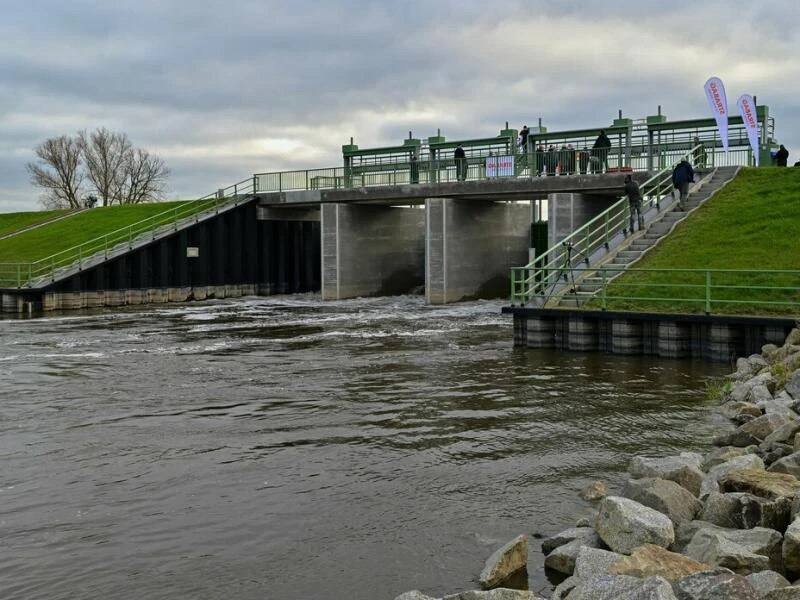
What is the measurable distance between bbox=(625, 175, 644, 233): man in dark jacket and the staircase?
0.35 meters

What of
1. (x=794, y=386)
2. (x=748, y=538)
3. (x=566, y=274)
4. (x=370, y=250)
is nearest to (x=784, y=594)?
(x=748, y=538)

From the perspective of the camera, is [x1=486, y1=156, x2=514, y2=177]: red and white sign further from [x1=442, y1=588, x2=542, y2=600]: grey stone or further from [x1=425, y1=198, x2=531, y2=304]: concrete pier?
[x1=442, y1=588, x2=542, y2=600]: grey stone

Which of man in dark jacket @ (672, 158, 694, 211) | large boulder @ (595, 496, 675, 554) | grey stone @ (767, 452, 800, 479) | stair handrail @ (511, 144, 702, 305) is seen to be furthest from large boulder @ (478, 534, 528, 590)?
man in dark jacket @ (672, 158, 694, 211)

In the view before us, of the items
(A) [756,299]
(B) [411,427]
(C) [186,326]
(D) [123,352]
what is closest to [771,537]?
(B) [411,427]

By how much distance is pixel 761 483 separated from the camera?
7.89 meters

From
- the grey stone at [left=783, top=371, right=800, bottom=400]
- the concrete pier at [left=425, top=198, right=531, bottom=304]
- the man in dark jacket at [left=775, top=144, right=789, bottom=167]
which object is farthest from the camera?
the concrete pier at [left=425, top=198, right=531, bottom=304]

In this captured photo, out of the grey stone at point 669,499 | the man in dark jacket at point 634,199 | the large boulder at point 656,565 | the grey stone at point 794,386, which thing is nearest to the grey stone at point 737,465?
the grey stone at point 669,499

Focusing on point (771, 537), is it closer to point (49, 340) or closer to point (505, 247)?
point (49, 340)

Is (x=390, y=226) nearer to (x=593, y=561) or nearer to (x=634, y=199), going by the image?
(x=634, y=199)

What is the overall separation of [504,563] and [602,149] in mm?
29477

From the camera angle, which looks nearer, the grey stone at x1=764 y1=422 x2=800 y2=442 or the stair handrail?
the grey stone at x1=764 y1=422 x2=800 y2=442

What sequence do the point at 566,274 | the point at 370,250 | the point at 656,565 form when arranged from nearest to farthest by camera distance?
the point at 656,565 < the point at 566,274 < the point at 370,250

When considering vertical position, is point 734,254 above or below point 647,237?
below

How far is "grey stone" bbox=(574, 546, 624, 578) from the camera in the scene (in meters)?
6.58
